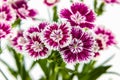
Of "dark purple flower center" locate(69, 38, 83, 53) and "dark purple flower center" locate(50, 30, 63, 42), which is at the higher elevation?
"dark purple flower center" locate(50, 30, 63, 42)

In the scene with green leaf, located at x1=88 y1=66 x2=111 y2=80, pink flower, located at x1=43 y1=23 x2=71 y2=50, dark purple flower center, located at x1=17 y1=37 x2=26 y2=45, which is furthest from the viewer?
green leaf, located at x1=88 y1=66 x2=111 y2=80

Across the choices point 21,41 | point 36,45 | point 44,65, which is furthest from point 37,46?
point 44,65

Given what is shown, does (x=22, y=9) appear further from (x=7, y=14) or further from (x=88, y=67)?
(x=88, y=67)

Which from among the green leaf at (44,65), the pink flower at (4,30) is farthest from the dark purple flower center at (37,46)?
the green leaf at (44,65)

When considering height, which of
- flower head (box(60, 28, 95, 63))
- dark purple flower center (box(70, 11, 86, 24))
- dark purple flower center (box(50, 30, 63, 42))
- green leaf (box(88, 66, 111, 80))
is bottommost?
flower head (box(60, 28, 95, 63))

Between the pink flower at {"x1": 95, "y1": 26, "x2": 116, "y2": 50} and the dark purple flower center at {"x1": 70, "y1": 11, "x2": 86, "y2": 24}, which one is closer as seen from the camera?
the dark purple flower center at {"x1": 70, "y1": 11, "x2": 86, "y2": 24}

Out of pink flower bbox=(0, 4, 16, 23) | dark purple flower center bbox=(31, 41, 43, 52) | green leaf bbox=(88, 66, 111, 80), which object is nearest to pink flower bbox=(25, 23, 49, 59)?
dark purple flower center bbox=(31, 41, 43, 52)

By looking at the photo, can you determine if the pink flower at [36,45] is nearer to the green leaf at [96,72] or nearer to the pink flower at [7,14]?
the pink flower at [7,14]

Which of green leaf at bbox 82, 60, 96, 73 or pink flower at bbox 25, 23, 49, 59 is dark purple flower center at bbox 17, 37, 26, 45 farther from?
green leaf at bbox 82, 60, 96, 73
